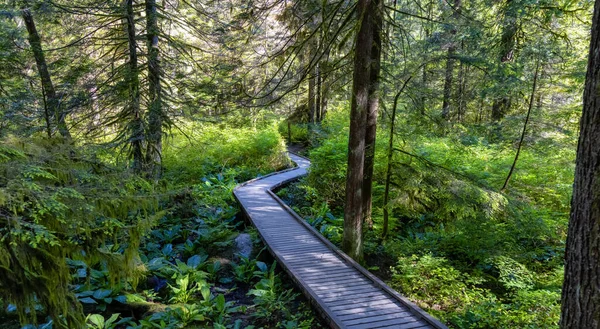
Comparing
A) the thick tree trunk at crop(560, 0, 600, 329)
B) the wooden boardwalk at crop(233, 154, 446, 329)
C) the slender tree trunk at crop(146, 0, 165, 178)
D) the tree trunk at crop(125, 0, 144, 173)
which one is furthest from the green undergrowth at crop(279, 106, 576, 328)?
the tree trunk at crop(125, 0, 144, 173)

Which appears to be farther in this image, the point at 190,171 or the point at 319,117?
the point at 319,117

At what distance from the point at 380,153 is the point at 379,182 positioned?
110 centimetres

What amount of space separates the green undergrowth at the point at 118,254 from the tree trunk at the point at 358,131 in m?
1.87

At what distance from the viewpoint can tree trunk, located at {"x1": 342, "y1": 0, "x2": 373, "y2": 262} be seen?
6781 millimetres

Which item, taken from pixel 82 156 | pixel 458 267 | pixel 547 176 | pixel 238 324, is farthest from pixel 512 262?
pixel 82 156

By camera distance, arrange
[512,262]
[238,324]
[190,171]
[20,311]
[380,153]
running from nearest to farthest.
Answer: [20,311]
[238,324]
[512,262]
[380,153]
[190,171]

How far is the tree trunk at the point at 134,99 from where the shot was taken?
919 centimetres

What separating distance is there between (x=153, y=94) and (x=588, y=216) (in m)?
10.1

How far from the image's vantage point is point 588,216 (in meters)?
2.96

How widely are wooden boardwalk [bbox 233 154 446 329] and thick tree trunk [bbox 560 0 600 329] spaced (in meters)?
2.50

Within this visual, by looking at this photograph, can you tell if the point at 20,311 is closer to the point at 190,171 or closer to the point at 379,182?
the point at 379,182

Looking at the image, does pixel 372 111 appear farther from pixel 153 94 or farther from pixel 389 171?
pixel 153 94

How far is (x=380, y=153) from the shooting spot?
36.2ft

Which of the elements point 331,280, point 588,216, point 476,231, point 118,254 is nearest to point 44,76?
point 118,254
